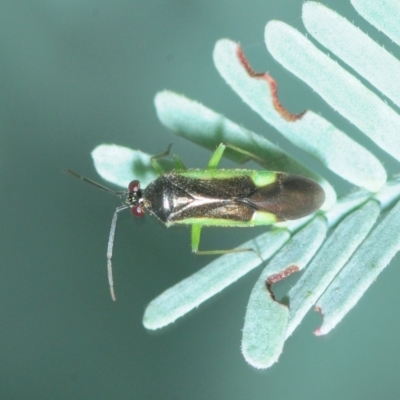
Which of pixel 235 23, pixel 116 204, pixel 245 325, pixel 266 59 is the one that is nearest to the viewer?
pixel 245 325

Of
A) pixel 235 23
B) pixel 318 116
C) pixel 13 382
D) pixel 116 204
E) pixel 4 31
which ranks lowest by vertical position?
pixel 13 382

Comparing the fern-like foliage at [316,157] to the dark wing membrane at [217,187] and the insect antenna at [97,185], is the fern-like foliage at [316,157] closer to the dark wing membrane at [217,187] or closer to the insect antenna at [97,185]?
the dark wing membrane at [217,187]

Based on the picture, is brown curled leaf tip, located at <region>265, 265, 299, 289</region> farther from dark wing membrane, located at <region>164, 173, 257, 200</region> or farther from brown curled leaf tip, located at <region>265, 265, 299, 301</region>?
dark wing membrane, located at <region>164, 173, 257, 200</region>

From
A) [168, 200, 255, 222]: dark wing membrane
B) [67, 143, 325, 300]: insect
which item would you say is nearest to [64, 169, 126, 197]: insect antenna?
[67, 143, 325, 300]: insect

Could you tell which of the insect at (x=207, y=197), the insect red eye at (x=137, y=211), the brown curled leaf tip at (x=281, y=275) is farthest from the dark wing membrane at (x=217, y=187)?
the brown curled leaf tip at (x=281, y=275)

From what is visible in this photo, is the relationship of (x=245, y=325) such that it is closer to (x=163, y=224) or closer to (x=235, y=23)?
(x=163, y=224)

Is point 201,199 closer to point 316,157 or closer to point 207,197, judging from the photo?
point 207,197

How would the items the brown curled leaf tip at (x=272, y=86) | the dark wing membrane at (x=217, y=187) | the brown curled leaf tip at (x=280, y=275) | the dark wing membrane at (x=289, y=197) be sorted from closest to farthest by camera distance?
the brown curled leaf tip at (x=280, y=275)
the brown curled leaf tip at (x=272, y=86)
the dark wing membrane at (x=289, y=197)
the dark wing membrane at (x=217, y=187)

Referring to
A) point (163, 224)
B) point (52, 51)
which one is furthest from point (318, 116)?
point (52, 51)
